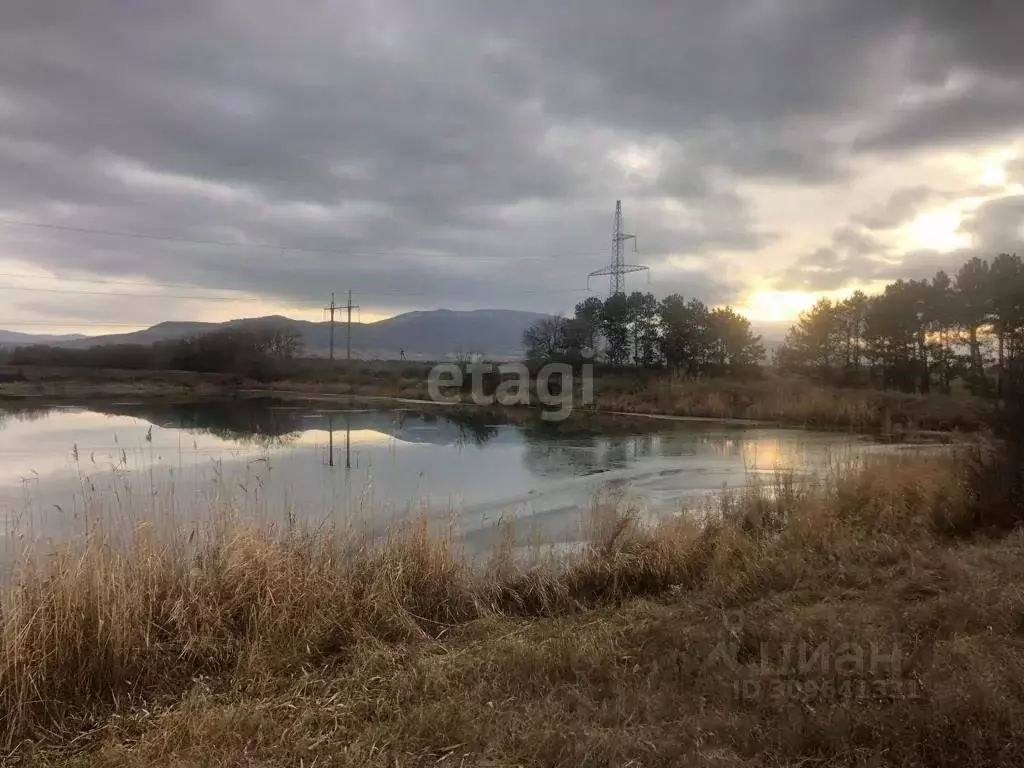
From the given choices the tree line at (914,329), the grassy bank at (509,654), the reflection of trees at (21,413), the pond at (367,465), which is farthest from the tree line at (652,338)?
the grassy bank at (509,654)

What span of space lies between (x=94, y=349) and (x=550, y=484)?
65.7 metres

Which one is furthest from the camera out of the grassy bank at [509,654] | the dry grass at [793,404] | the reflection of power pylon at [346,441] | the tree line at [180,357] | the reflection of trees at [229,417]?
the tree line at [180,357]

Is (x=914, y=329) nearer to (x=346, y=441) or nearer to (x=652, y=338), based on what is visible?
(x=652, y=338)

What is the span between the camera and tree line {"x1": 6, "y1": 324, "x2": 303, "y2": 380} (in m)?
58.5

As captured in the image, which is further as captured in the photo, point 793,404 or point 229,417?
point 793,404

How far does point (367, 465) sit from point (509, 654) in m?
10.0

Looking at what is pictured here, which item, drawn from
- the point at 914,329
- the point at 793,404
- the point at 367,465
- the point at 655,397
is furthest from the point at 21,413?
the point at 914,329

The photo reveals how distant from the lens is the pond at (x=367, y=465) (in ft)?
24.8

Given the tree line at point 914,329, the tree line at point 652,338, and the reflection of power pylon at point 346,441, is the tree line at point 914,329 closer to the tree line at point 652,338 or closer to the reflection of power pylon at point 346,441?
the tree line at point 652,338

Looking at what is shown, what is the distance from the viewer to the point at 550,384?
43.3 meters

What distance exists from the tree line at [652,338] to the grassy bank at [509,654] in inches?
1578

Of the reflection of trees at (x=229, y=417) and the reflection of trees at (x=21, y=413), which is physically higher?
the reflection of trees at (x=21, y=413)

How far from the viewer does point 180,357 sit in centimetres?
6097

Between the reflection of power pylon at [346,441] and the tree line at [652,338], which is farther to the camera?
the tree line at [652,338]
